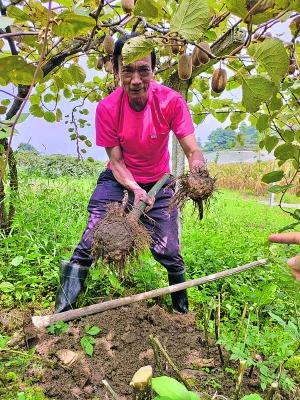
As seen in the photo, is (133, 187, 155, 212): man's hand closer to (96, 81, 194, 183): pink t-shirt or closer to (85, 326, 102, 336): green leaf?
(96, 81, 194, 183): pink t-shirt

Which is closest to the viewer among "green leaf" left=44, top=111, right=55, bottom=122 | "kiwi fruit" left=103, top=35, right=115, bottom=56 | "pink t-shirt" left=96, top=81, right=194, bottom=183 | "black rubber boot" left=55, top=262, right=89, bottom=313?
"kiwi fruit" left=103, top=35, right=115, bottom=56

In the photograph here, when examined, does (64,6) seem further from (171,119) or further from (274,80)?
(171,119)

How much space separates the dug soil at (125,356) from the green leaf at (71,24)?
1.47 meters

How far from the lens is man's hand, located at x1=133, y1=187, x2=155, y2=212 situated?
7.54ft

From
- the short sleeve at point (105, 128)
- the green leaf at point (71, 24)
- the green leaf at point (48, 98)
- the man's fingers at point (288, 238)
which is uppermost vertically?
the green leaf at point (48, 98)

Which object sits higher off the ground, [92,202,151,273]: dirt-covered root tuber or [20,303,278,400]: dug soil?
[92,202,151,273]: dirt-covered root tuber

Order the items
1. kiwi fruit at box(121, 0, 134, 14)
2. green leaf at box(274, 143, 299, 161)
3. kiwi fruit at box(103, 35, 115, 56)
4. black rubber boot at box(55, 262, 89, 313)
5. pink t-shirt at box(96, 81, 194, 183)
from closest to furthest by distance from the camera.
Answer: kiwi fruit at box(121, 0, 134, 14), green leaf at box(274, 143, 299, 161), kiwi fruit at box(103, 35, 115, 56), pink t-shirt at box(96, 81, 194, 183), black rubber boot at box(55, 262, 89, 313)

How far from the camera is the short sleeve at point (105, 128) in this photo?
243 cm

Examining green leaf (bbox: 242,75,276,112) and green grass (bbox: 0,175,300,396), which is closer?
green leaf (bbox: 242,75,276,112)

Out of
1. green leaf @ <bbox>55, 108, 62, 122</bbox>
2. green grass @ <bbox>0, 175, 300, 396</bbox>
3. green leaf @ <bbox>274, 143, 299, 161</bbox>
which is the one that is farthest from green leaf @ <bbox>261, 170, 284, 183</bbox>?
green leaf @ <bbox>55, 108, 62, 122</bbox>

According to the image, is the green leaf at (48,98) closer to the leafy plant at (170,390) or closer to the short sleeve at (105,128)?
the short sleeve at (105,128)

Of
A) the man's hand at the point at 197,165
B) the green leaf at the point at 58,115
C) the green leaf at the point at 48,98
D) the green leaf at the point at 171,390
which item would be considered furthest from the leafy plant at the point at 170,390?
the green leaf at the point at 48,98

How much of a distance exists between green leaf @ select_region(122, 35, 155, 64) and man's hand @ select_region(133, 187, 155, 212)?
145 centimetres

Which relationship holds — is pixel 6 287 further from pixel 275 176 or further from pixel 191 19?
pixel 191 19
